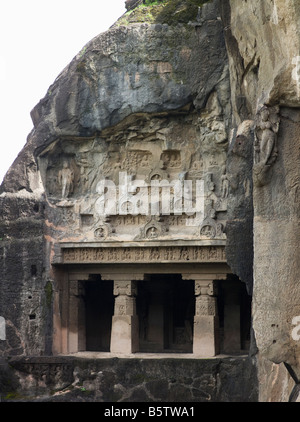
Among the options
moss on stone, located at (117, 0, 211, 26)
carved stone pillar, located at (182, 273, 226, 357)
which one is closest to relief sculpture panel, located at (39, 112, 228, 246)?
carved stone pillar, located at (182, 273, 226, 357)

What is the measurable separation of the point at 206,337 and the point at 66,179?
5002mm

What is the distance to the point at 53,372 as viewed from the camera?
15086 millimetres

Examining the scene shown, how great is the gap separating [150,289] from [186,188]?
3332mm

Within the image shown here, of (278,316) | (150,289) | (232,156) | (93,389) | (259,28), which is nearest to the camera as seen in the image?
(278,316)

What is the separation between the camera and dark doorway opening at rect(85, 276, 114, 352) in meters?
19.0

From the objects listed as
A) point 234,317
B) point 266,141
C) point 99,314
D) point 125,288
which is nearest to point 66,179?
point 125,288

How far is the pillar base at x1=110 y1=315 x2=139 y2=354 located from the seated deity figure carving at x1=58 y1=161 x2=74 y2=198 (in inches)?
126

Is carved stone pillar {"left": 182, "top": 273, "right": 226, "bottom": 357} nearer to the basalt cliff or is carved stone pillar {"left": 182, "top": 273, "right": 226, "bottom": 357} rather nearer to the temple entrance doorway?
the basalt cliff

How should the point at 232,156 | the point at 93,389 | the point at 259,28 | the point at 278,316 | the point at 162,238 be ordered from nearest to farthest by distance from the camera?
the point at 278,316 → the point at 259,28 → the point at 232,156 → the point at 93,389 → the point at 162,238

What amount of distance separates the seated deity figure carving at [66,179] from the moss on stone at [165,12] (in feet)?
11.8

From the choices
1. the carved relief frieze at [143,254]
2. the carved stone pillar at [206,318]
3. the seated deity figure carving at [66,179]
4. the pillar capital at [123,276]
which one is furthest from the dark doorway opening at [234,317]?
the seated deity figure carving at [66,179]

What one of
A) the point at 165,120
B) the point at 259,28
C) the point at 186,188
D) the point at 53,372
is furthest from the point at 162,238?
the point at 259,28

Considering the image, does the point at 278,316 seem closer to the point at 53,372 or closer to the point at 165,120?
the point at 53,372

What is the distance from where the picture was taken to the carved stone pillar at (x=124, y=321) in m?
16.7
